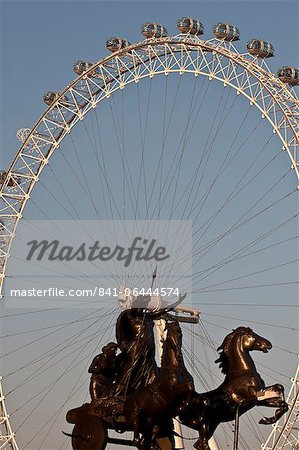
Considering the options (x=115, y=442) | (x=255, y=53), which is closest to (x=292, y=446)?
(x=115, y=442)

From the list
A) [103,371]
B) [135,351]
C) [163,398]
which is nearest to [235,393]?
[163,398]

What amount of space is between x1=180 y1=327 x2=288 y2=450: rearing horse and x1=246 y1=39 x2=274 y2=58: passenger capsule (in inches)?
377

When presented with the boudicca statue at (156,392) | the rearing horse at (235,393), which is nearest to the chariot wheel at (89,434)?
the boudicca statue at (156,392)

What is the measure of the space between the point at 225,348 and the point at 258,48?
32.8 feet

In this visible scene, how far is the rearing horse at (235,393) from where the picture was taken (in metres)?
33.4

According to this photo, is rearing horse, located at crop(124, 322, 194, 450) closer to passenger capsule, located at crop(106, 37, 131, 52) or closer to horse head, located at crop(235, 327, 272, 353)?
horse head, located at crop(235, 327, 272, 353)

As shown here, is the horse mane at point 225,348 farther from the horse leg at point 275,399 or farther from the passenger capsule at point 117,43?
the passenger capsule at point 117,43

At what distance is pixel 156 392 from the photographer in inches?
1331

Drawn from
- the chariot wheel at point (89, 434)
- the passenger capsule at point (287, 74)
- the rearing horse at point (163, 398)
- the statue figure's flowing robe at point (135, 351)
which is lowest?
the chariot wheel at point (89, 434)

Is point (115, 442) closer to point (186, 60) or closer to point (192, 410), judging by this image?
point (192, 410)

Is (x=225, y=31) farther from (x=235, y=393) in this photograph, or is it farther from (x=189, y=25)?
(x=235, y=393)

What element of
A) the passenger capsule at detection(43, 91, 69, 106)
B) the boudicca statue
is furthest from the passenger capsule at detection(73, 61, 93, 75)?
the boudicca statue

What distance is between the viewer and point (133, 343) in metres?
36.2

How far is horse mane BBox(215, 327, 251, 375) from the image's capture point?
3442 centimetres
